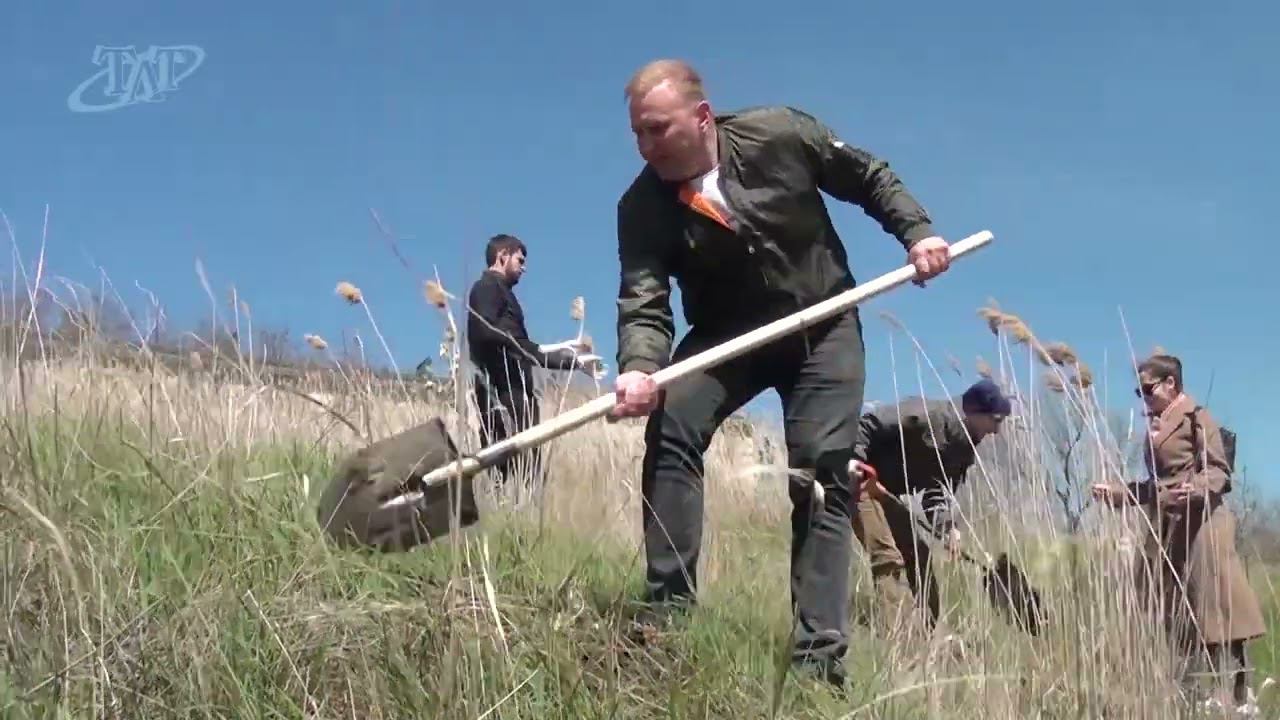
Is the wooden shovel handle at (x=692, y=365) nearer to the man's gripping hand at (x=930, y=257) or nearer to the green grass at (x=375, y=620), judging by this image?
the man's gripping hand at (x=930, y=257)

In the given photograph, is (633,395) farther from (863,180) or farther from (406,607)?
(863,180)

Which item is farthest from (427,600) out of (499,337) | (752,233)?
(499,337)

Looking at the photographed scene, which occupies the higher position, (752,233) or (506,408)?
(752,233)

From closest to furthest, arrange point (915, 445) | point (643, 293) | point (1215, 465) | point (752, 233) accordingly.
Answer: point (752, 233) → point (643, 293) → point (1215, 465) → point (915, 445)

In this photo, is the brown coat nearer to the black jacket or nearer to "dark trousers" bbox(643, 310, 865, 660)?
"dark trousers" bbox(643, 310, 865, 660)

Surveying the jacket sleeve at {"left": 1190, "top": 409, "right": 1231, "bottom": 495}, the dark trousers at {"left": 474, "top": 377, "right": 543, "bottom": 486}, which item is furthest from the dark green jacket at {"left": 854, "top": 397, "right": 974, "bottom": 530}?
the dark trousers at {"left": 474, "top": 377, "right": 543, "bottom": 486}

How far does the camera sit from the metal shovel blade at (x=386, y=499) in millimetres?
2986

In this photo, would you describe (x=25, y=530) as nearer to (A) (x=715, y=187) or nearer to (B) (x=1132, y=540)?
(A) (x=715, y=187)

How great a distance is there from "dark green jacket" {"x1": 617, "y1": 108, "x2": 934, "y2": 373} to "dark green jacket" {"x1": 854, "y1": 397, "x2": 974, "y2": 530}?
A: 1732mm

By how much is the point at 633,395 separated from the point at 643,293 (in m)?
0.39

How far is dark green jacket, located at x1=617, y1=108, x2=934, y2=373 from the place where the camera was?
3.19 metres

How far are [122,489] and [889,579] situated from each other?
3066mm

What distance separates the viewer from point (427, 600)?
2457mm

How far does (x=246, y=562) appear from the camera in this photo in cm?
282
